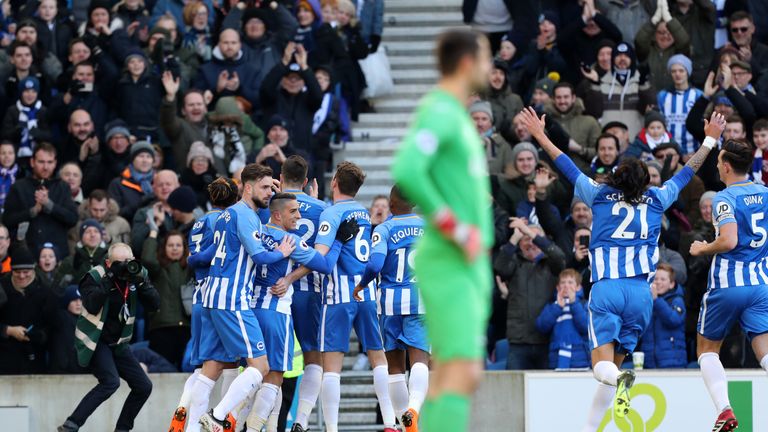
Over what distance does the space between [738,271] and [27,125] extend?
10.5 metres

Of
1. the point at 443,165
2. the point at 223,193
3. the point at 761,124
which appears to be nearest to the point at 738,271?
the point at 223,193

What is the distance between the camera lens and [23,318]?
16.7 m

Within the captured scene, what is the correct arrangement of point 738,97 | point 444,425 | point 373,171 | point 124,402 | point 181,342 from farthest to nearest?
point 373,171
point 738,97
point 181,342
point 124,402
point 444,425

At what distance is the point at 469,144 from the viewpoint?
8.24m

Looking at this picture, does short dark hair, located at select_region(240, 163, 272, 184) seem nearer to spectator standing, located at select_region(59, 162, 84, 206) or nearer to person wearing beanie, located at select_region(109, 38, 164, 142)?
spectator standing, located at select_region(59, 162, 84, 206)

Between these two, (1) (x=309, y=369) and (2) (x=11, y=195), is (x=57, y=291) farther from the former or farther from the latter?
(1) (x=309, y=369)

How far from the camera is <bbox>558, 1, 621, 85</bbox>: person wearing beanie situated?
64.8 ft

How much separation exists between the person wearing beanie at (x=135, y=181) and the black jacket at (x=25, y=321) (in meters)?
1.93

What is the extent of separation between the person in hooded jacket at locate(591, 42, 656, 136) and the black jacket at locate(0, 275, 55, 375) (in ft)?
24.5

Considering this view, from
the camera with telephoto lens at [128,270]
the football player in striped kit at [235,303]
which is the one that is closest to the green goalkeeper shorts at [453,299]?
the football player in striped kit at [235,303]

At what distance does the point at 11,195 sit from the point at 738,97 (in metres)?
9.15

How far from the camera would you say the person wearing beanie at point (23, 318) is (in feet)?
54.7

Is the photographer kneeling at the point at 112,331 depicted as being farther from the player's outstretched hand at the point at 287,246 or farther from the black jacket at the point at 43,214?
the black jacket at the point at 43,214

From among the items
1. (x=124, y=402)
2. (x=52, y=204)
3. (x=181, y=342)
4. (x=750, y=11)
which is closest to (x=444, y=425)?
(x=124, y=402)
